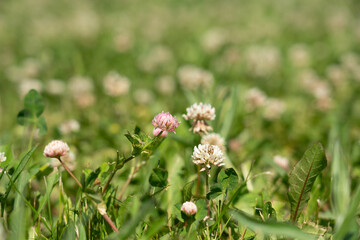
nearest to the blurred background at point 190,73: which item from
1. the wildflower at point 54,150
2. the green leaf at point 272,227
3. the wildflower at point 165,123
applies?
the wildflower at point 165,123

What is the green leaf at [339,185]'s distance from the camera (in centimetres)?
151

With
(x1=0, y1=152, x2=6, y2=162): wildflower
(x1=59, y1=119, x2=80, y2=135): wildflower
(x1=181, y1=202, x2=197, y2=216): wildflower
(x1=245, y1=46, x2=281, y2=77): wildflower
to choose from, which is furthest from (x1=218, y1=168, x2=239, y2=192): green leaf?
(x1=245, y1=46, x2=281, y2=77): wildflower

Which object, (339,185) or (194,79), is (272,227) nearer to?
(339,185)

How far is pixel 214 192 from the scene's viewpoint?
4.32ft

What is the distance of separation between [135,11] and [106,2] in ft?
3.59

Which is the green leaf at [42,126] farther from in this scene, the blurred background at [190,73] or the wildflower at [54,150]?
the wildflower at [54,150]

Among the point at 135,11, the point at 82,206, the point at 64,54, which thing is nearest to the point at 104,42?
the point at 64,54

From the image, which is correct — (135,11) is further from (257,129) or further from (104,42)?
(257,129)

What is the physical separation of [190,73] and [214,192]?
2120mm

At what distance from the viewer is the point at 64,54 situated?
4.13m

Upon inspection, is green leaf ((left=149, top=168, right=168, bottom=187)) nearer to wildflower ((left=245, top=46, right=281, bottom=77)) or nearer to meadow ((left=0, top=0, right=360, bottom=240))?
meadow ((left=0, top=0, right=360, bottom=240))

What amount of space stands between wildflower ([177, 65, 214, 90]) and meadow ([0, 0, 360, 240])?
0.05ft

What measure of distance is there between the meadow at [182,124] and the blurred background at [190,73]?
2cm

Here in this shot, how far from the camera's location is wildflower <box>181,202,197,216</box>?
1.26 metres
